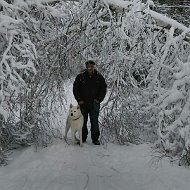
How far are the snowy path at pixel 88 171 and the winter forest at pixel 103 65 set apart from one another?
0.38 meters

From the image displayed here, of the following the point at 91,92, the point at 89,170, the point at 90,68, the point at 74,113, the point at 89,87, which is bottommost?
the point at 89,170

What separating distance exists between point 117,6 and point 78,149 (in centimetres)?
290

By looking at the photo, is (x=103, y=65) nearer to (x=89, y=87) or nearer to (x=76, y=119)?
(x=89, y=87)

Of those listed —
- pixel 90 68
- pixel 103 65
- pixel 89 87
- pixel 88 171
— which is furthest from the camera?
pixel 103 65

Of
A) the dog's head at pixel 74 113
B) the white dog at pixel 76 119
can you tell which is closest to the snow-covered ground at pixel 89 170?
the white dog at pixel 76 119

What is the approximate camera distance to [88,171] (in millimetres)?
6742

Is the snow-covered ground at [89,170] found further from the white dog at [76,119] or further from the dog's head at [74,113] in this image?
the dog's head at [74,113]

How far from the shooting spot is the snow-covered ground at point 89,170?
621 centimetres

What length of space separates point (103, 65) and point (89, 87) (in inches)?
23.3

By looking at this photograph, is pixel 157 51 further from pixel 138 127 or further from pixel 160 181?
pixel 160 181

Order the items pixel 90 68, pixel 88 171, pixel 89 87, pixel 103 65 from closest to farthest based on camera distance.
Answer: pixel 88 171 < pixel 90 68 < pixel 89 87 < pixel 103 65

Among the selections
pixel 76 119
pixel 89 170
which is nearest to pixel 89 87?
pixel 76 119

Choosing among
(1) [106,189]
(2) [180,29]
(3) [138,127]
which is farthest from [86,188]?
(2) [180,29]

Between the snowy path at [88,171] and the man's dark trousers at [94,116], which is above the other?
the man's dark trousers at [94,116]
